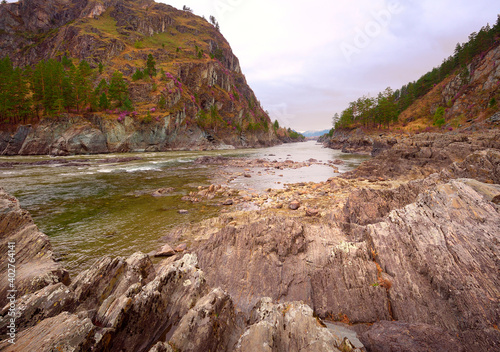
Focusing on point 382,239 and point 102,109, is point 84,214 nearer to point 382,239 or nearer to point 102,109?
point 382,239

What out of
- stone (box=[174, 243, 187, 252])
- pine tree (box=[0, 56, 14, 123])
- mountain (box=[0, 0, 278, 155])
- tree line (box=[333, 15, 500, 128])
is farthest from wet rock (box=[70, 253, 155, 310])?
tree line (box=[333, 15, 500, 128])

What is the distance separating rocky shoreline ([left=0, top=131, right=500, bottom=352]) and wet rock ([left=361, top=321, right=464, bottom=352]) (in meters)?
0.02

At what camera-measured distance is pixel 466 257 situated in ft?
18.4

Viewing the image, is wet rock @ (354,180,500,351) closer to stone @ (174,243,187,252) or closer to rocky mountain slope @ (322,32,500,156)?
stone @ (174,243,187,252)

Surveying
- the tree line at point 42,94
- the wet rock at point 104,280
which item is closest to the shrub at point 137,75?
the tree line at point 42,94

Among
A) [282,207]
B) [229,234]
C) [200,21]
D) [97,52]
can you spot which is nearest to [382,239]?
[229,234]

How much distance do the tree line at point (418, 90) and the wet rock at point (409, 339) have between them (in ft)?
370

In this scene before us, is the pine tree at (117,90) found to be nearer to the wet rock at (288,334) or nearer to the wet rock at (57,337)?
the wet rock at (57,337)

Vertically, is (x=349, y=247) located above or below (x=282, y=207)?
above

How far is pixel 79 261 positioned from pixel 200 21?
8969 inches

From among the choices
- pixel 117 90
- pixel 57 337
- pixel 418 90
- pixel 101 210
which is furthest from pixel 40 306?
pixel 418 90

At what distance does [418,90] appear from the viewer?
116 meters

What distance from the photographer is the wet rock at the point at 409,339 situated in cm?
427

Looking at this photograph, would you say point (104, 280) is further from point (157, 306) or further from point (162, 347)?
point (162, 347)
